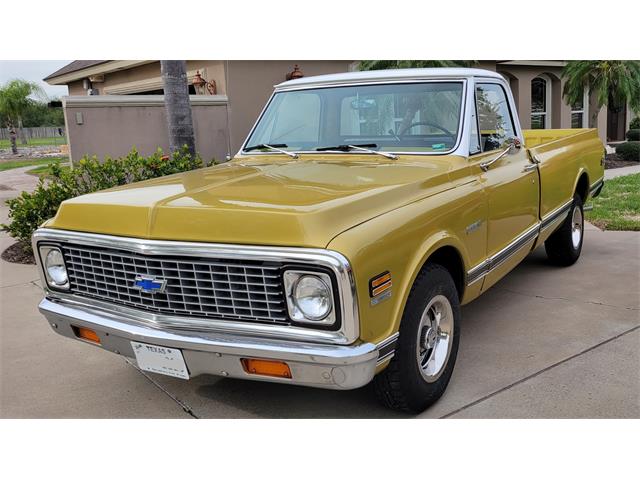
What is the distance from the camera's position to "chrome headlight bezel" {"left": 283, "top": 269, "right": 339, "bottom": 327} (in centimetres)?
259

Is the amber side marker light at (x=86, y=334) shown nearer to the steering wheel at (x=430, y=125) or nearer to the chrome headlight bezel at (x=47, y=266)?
the chrome headlight bezel at (x=47, y=266)

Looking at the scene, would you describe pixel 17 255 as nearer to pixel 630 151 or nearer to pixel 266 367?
pixel 266 367

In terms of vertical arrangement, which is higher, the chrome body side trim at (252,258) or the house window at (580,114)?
the house window at (580,114)

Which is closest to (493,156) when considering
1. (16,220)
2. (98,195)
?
(98,195)

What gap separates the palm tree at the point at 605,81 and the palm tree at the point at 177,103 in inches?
416

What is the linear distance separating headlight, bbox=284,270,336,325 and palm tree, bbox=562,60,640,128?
13.8m

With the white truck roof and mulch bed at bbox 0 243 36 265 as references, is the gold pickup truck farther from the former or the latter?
mulch bed at bbox 0 243 36 265

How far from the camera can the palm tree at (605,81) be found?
1427 centimetres

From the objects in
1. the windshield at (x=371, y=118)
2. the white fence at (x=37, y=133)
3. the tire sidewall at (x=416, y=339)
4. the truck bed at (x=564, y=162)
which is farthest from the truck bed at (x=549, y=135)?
the white fence at (x=37, y=133)

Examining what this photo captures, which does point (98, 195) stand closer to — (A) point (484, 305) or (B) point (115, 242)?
(B) point (115, 242)

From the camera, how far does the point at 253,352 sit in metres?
2.70

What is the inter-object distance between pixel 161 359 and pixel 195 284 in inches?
16.2

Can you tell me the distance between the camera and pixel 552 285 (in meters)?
5.55

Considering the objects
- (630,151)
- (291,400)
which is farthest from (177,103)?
(630,151)
